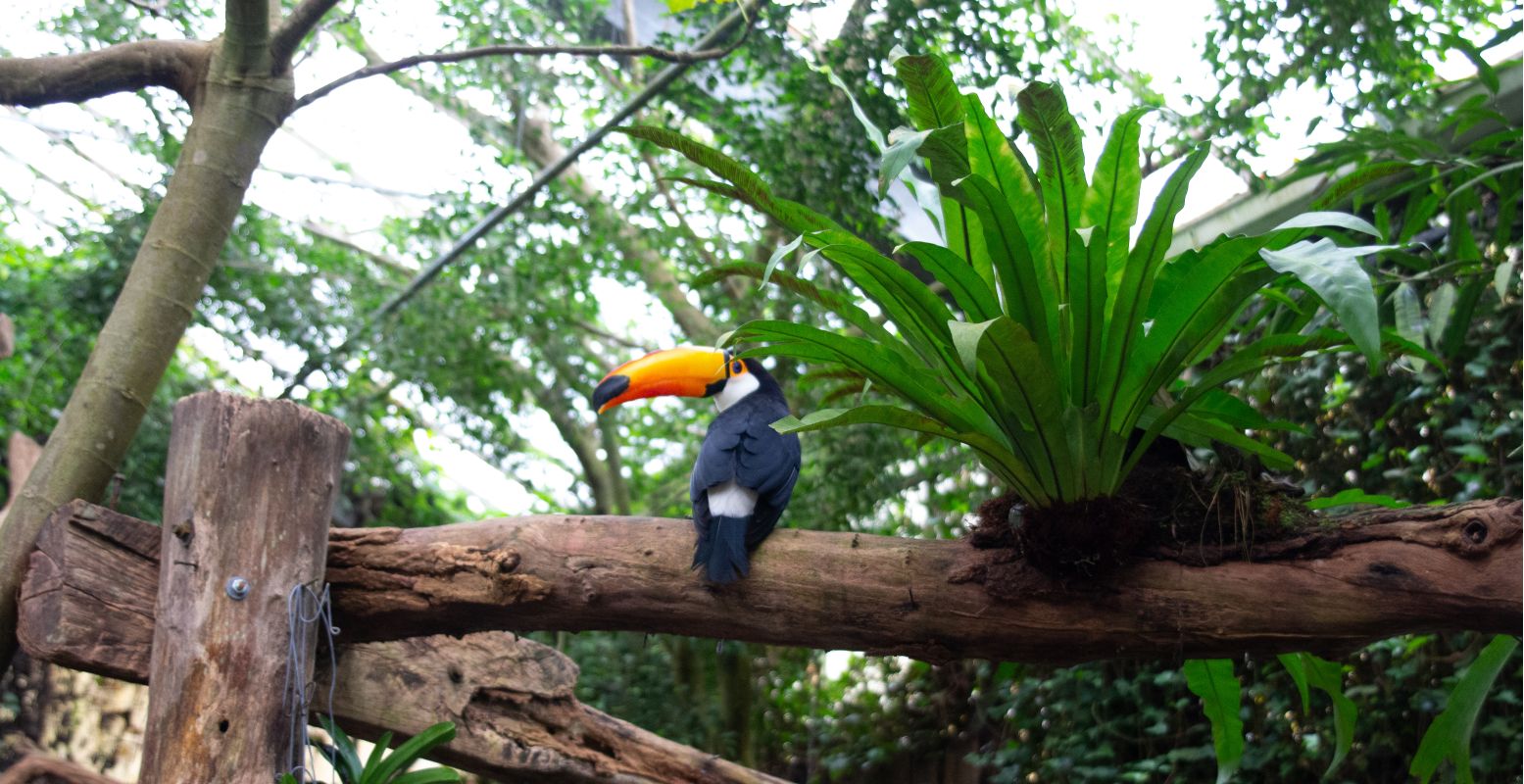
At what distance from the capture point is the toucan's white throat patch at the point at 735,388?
219 centimetres

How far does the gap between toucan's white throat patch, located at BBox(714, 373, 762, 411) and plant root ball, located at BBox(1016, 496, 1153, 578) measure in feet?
2.40

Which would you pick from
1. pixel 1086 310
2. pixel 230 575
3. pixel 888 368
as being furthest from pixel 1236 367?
pixel 230 575

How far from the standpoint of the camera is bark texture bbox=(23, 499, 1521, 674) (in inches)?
58.4

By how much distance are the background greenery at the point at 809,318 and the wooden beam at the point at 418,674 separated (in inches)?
34.0

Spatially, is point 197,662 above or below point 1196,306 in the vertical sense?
below

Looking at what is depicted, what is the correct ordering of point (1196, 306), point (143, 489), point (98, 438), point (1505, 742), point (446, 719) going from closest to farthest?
1. point (1196, 306)
2. point (98, 438)
3. point (446, 719)
4. point (1505, 742)
5. point (143, 489)

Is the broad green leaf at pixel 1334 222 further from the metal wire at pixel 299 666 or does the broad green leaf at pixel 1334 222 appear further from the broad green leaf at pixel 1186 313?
the metal wire at pixel 299 666

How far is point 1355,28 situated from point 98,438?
3.29 m

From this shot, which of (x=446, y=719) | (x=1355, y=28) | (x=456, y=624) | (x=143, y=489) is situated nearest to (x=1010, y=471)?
(x=456, y=624)

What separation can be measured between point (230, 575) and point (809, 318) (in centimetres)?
212

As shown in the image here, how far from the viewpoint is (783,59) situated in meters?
3.31

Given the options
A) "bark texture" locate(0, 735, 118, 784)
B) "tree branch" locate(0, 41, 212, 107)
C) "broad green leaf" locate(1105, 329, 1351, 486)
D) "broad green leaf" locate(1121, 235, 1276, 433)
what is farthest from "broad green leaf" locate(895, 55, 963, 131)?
"bark texture" locate(0, 735, 118, 784)

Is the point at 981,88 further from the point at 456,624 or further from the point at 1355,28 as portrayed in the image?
the point at 456,624

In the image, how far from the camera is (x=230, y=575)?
6.07 feet
